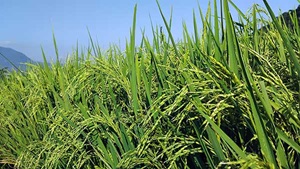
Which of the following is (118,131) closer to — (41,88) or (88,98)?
(88,98)

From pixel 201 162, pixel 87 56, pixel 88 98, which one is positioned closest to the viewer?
pixel 201 162

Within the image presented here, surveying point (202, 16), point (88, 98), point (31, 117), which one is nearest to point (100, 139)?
point (88, 98)

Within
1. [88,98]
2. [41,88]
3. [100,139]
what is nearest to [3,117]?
[41,88]

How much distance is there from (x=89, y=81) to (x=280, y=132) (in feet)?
4.80

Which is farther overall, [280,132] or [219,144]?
[219,144]

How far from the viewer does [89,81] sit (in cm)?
Result: 252

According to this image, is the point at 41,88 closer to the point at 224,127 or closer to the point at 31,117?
the point at 31,117

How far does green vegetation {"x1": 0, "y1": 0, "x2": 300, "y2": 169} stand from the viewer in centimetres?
129

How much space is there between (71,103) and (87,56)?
1.28m

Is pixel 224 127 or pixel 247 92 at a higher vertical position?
pixel 247 92

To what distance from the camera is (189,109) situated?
143 cm

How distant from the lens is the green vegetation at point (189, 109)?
129 centimetres

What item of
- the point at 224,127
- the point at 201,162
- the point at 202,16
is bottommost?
the point at 201,162

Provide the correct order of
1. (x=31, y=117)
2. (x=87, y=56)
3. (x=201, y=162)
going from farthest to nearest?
(x=87, y=56)
(x=31, y=117)
(x=201, y=162)
